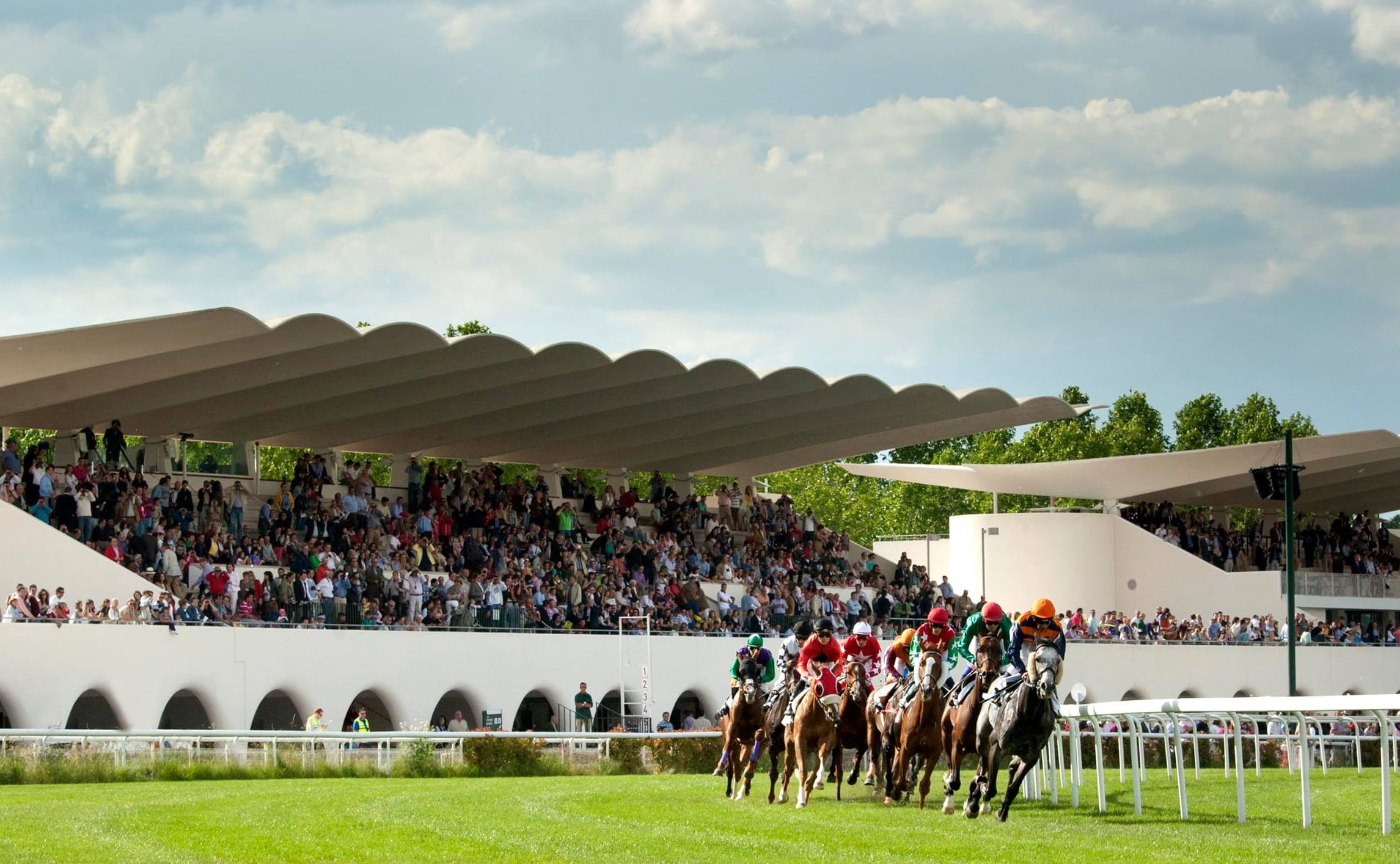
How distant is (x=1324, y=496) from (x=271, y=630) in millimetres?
32815

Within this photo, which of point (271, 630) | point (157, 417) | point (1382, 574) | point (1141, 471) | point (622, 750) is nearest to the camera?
point (622, 750)

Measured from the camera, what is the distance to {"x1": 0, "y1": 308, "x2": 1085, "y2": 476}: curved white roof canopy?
26266mm

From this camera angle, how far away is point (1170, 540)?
149 feet

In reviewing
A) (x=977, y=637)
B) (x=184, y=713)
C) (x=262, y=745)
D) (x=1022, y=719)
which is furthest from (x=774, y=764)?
(x=184, y=713)

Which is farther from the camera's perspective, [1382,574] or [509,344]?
[1382,574]

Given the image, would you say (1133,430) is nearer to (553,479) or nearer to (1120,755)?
(553,479)

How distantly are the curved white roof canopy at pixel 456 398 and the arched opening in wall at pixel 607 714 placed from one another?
543 centimetres

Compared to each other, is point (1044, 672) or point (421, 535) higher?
point (421, 535)

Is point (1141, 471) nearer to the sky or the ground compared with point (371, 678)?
nearer to the sky

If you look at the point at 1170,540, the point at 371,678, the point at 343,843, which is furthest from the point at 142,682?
the point at 1170,540

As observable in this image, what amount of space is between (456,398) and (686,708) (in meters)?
7.09

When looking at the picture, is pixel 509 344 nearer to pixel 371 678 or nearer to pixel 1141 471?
pixel 371 678

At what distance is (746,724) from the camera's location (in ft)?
52.8

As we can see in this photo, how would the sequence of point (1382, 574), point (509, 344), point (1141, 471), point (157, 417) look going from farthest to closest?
point (1382, 574), point (1141, 471), point (157, 417), point (509, 344)
